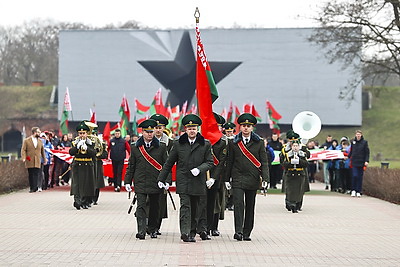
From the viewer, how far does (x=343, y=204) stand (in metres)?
20.6

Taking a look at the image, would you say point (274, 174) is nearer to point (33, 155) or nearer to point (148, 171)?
point (33, 155)

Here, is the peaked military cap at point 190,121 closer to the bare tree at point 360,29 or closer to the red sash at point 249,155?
the red sash at point 249,155

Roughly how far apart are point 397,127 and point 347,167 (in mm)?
53068

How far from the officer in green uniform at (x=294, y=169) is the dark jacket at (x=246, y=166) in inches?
221

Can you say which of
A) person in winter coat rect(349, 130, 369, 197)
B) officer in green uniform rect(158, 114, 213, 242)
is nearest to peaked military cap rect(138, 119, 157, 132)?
officer in green uniform rect(158, 114, 213, 242)

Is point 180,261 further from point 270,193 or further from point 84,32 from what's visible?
point 84,32

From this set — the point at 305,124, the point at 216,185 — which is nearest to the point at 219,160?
the point at 216,185

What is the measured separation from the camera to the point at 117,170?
2438 centimetres

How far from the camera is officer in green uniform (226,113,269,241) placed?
12.3 meters

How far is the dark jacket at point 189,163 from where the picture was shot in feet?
39.1

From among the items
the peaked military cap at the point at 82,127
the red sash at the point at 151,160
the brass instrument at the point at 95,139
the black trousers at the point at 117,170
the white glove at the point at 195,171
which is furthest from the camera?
the black trousers at the point at 117,170

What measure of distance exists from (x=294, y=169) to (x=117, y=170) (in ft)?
24.4

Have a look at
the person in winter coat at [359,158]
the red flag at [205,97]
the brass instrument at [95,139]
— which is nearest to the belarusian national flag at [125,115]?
the person in winter coat at [359,158]

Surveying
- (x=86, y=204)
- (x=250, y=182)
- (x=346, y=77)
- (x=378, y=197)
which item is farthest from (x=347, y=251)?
(x=346, y=77)
